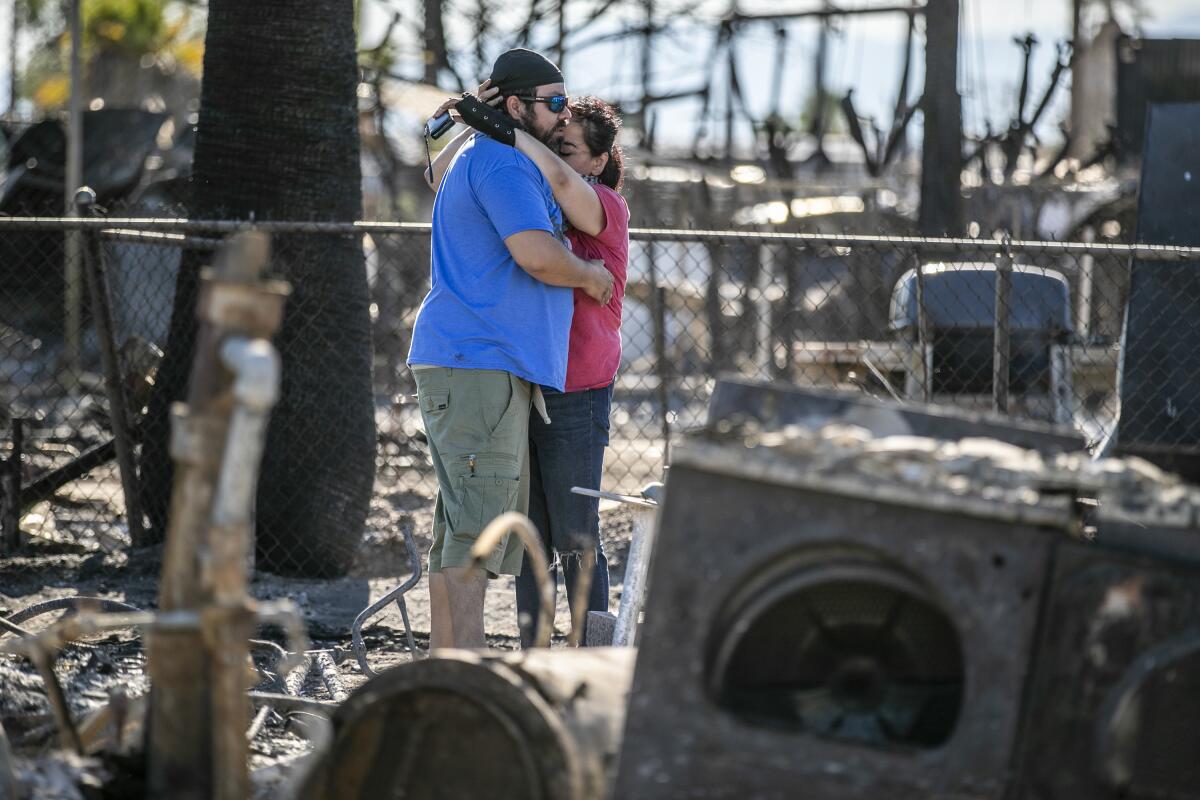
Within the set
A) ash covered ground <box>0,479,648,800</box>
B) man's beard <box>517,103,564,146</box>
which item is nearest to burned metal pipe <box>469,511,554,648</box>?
ash covered ground <box>0,479,648,800</box>

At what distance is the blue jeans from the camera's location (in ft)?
13.7

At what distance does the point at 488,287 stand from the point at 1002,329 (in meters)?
2.96

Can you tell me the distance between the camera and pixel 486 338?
156 inches

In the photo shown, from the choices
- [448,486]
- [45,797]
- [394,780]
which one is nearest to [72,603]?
[448,486]

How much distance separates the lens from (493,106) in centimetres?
411

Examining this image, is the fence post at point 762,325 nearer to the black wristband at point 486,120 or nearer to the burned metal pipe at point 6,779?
the black wristband at point 486,120

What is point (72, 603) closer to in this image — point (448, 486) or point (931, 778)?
point (448, 486)

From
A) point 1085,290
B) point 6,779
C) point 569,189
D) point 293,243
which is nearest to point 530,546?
point 6,779

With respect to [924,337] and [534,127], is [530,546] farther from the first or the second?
[924,337]

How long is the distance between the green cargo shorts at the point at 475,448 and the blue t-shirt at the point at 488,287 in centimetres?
6

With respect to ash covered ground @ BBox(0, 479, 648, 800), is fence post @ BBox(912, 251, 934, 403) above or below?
above

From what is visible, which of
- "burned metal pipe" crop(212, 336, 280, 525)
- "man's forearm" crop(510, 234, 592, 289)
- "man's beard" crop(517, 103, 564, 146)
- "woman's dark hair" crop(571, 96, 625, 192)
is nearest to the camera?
"burned metal pipe" crop(212, 336, 280, 525)

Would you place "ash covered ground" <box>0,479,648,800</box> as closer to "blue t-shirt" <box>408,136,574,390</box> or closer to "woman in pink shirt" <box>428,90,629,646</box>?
"woman in pink shirt" <box>428,90,629,646</box>

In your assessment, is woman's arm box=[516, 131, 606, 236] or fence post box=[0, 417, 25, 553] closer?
woman's arm box=[516, 131, 606, 236]
